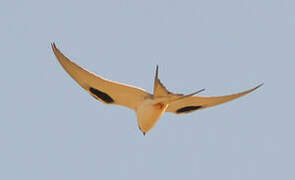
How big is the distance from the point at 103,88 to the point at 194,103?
2646 mm

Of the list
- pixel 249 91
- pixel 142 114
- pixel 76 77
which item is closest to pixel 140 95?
pixel 142 114

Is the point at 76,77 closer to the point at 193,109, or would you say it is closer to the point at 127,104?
the point at 127,104

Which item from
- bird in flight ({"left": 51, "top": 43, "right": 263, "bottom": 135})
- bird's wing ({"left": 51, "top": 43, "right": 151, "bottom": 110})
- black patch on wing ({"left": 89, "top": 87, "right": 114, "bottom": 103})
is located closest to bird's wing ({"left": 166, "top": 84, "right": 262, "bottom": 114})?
bird in flight ({"left": 51, "top": 43, "right": 263, "bottom": 135})

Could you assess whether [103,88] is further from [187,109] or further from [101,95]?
[187,109]

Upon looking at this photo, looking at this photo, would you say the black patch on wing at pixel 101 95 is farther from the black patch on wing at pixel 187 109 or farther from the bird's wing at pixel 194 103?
the black patch on wing at pixel 187 109

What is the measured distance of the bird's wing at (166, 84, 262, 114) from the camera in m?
18.6

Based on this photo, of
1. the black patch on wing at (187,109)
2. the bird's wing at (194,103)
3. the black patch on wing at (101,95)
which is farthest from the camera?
the black patch on wing at (187,109)

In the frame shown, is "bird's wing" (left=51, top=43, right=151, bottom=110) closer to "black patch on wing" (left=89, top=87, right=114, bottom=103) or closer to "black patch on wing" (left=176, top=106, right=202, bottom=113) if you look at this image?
"black patch on wing" (left=89, top=87, right=114, bottom=103)

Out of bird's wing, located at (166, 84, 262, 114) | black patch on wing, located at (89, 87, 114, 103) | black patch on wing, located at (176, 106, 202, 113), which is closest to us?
black patch on wing, located at (89, 87, 114, 103)

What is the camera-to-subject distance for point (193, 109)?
19.4 meters

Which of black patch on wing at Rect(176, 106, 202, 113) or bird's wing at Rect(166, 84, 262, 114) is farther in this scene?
black patch on wing at Rect(176, 106, 202, 113)

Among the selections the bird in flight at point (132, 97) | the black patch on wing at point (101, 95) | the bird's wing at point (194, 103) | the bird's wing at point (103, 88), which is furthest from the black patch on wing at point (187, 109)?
the black patch on wing at point (101, 95)

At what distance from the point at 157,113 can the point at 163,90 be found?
1868mm

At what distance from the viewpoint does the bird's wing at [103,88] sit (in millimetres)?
17188
